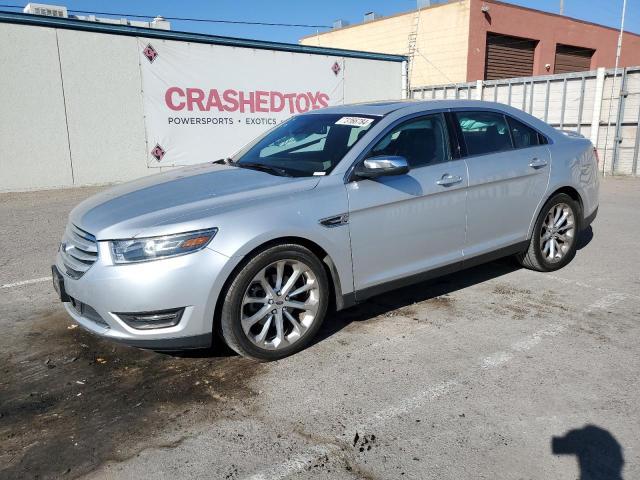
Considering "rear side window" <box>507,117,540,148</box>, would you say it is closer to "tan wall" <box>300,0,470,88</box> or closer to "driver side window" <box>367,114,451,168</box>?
"driver side window" <box>367,114,451,168</box>

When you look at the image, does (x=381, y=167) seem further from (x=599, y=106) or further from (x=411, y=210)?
(x=599, y=106)

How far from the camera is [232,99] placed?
13789 millimetres

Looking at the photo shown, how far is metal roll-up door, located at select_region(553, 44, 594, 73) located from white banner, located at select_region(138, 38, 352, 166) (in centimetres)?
1601

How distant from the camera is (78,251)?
342 centimetres

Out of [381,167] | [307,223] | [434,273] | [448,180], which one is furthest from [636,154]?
[307,223]

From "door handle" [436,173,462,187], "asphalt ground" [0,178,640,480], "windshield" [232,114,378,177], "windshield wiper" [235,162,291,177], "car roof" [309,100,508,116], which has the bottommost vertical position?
"asphalt ground" [0,178,640,480]

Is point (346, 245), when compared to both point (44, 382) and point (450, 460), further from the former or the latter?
point (44, 382)

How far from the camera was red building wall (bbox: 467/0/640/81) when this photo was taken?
2184 cm

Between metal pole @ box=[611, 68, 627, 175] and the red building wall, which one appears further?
the red building wall

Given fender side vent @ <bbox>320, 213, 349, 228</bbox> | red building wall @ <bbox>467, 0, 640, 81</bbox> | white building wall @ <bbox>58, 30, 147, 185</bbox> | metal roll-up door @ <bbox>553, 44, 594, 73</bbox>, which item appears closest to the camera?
fender side vent @ <bbox>320, 213, 349, 228</bbox>

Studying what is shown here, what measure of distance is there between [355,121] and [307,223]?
3.77 feet

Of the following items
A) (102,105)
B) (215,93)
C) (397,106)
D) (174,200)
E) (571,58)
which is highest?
(571,58)

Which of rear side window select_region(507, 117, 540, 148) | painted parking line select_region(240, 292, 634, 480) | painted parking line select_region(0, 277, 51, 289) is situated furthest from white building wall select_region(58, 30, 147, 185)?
painted parking line select_region(240, 292, 634, 480)

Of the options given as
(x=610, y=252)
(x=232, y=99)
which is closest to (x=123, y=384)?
(x=610, y=252)
